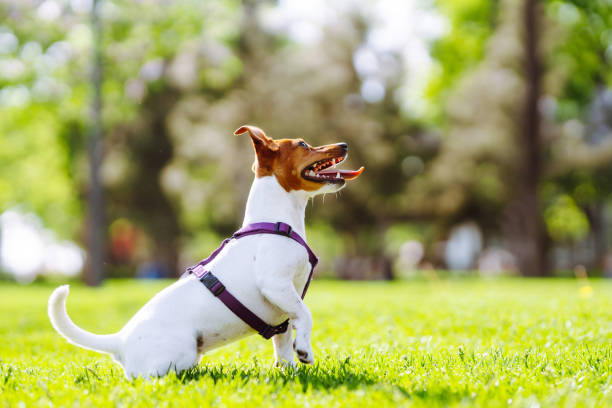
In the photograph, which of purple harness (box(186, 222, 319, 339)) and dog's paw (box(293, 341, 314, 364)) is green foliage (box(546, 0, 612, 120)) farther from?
dog's paw (box(293, 341, 314, 364))

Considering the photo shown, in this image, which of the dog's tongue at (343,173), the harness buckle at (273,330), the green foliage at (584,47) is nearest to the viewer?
the harness buckle at (273,330)

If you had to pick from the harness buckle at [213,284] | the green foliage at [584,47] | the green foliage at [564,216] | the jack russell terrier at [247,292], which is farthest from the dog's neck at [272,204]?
the green foliage at [564,216]

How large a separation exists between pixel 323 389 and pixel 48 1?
21779mm

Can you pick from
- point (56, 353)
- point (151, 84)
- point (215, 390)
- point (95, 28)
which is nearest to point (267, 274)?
point (215, 390)

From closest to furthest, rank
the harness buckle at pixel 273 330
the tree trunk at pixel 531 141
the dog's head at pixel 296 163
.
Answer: the harness buckle at pixel 273 330, the dog's head at pixel 296 163, the tree trunk at pixel 531 141

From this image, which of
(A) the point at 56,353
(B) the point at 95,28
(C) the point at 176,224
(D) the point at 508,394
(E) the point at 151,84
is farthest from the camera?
(C) the point at 176,224

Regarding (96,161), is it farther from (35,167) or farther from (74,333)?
(74,333)

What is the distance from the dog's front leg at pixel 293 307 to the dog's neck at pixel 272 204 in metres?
0.54

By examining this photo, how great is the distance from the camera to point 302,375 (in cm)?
445

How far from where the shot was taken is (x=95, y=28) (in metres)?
21.9

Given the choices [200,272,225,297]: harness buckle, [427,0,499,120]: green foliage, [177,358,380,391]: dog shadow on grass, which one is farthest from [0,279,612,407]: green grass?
[427,0,499,120]: green foliage

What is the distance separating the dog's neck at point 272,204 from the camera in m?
4.70

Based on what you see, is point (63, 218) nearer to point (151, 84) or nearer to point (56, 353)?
point (151, 84)

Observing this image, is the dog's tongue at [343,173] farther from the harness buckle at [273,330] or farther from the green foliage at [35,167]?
the green foliage at [35,167]
